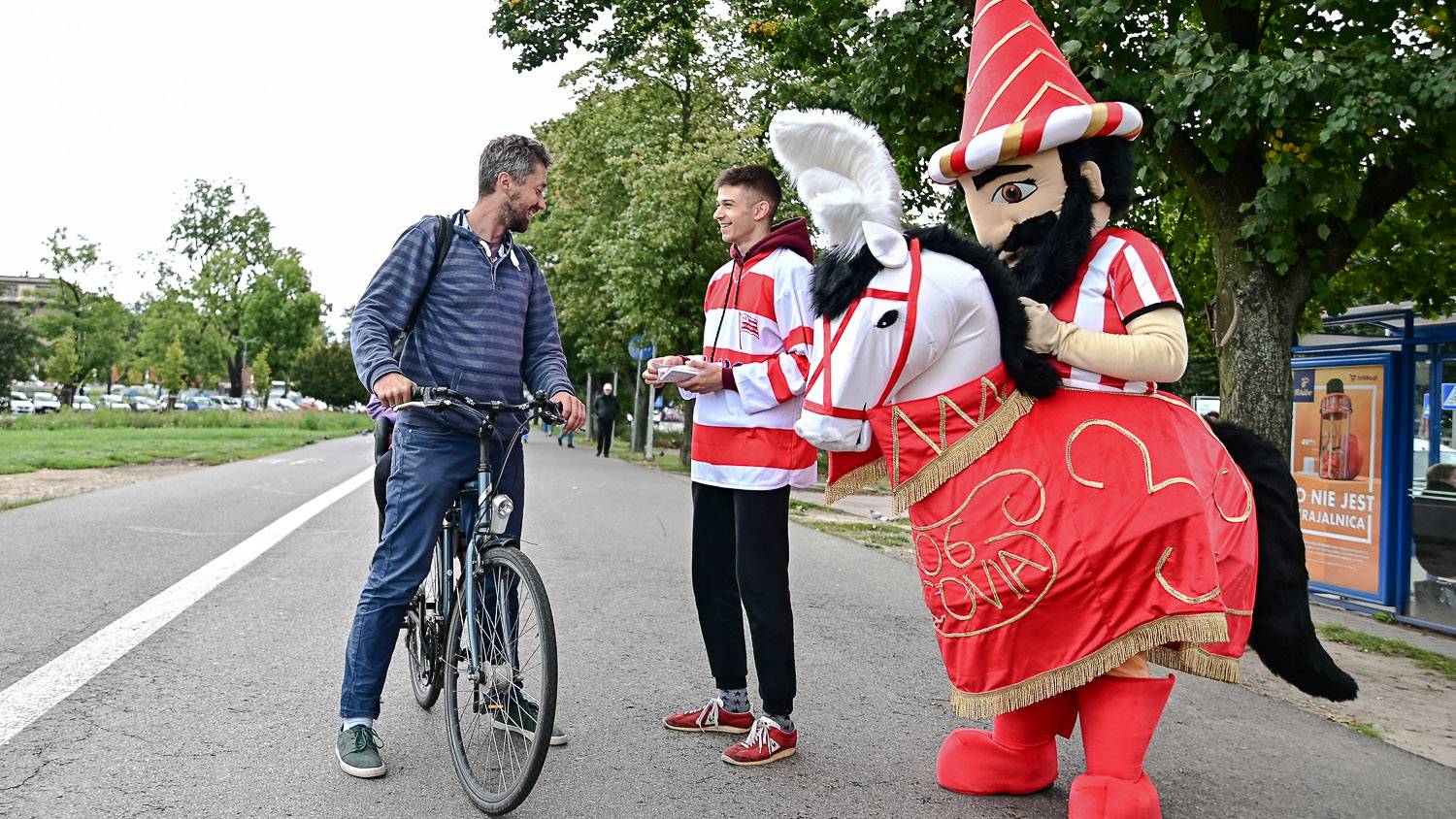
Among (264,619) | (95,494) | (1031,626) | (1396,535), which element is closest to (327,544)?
(264,619)

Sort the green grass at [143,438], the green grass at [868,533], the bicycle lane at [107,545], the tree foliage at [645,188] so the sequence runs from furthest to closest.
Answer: the tree foliage at [645,188] → the green grass at [143,438] → the green grass at [868,533] → the bicycle lane at [107,545]

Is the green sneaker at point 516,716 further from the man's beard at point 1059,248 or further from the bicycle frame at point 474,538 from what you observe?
the man's beard at point 1059,248

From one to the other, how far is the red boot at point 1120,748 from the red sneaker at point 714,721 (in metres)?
1.44

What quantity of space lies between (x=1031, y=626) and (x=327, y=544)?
7085 millimetres

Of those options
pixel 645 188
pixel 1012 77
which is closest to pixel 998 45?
pixel 1012 77

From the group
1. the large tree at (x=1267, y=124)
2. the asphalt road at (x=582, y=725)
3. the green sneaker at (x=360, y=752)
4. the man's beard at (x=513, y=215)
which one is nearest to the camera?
the asphalt road at (x=582, y=725)

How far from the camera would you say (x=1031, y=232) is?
3.03 meters

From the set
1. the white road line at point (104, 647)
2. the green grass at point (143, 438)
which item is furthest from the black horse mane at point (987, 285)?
the green grass at point (143, 438)

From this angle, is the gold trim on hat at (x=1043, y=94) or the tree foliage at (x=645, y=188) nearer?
the gold trim on hat at (x=1043, y=94)

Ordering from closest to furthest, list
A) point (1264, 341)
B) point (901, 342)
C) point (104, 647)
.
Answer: point (901, 342) → point (104, 647) → point (1264, 341)

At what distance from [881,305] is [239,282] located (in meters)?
74.7

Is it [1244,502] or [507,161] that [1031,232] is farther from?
[507,161]

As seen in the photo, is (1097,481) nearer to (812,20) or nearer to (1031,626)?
(1031,626)

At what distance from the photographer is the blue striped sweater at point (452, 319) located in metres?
3.55
